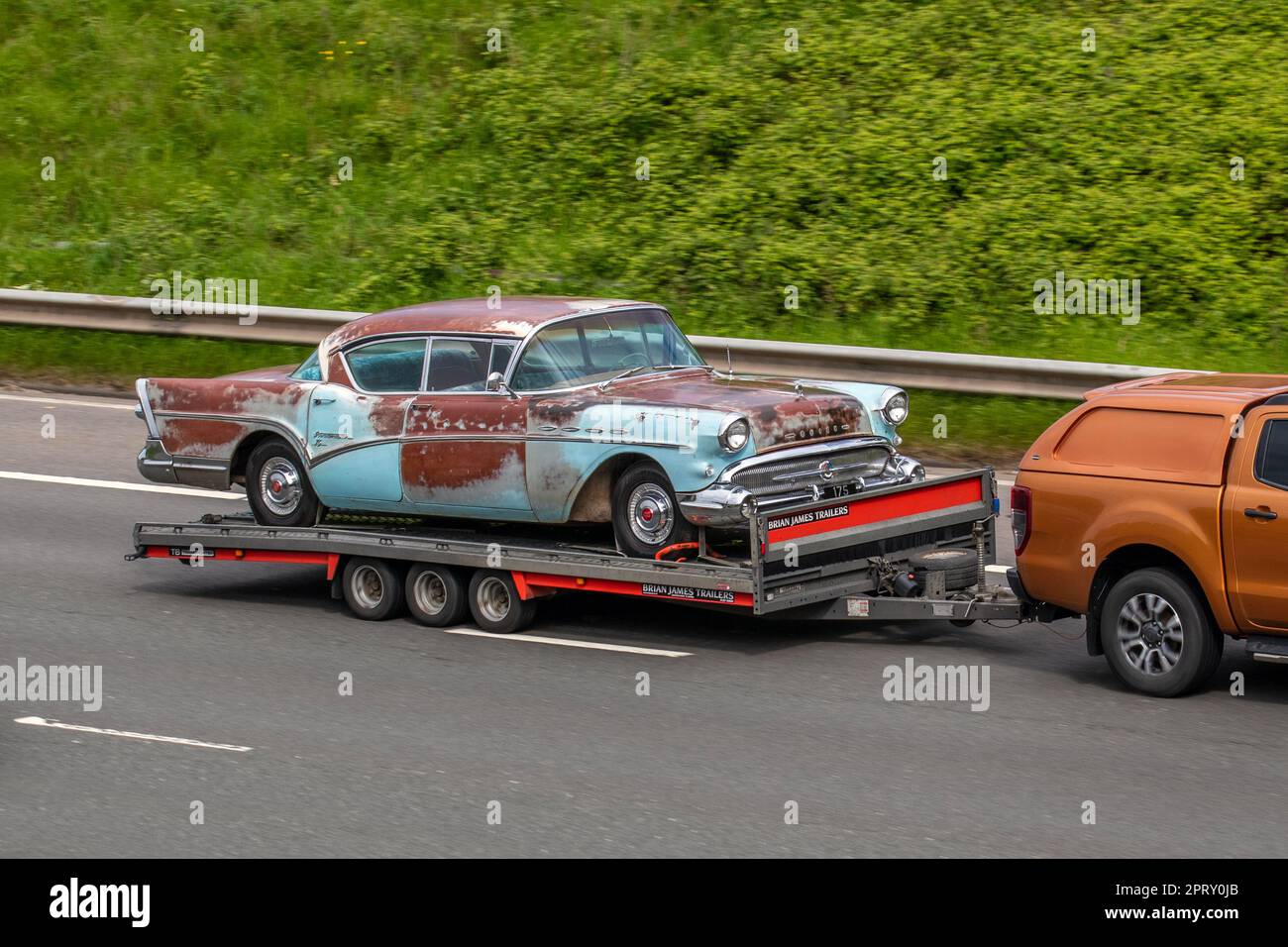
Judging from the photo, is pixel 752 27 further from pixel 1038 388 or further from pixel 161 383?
pixel 161 383

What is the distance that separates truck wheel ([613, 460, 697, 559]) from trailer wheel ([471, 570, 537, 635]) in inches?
32.8

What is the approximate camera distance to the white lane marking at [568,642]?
10.6 metres

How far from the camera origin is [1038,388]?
50.6 feet

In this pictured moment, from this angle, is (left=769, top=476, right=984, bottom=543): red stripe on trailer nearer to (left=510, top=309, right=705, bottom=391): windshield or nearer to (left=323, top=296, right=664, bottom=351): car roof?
(left=510, top=309, right=705, bottom=391): windshield

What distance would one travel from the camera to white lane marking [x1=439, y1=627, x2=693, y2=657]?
10.6 metres

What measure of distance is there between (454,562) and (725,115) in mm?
11103

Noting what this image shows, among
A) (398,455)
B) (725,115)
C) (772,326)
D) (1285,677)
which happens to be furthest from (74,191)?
(1285,677)

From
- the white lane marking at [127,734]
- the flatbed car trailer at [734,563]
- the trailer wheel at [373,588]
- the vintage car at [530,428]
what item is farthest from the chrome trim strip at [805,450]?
the white lane marking at [127,734]

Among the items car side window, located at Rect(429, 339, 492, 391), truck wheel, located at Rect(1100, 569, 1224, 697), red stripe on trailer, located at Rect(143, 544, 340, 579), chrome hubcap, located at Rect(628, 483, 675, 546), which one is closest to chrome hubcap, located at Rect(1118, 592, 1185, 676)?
truck wheel, located at Rect(1100, 569, 1224, 697)

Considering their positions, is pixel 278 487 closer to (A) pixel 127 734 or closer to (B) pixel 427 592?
(B) pixel 427 592

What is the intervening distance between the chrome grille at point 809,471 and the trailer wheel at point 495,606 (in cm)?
176

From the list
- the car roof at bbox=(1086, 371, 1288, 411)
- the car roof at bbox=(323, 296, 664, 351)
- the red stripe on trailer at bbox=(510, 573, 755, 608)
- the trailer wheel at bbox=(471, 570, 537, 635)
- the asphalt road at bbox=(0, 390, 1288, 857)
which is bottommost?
the asphalt road at bbox=(0, 390, 1288, 857)

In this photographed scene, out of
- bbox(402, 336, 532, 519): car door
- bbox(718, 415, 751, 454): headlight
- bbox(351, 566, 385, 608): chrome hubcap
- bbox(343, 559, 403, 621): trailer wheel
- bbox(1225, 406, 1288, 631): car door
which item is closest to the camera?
bbox(1225, 406, 1288, 631): car door

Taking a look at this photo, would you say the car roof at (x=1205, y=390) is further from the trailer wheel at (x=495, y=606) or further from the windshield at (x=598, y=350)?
the trailer wheel at (x=495, y=606)
